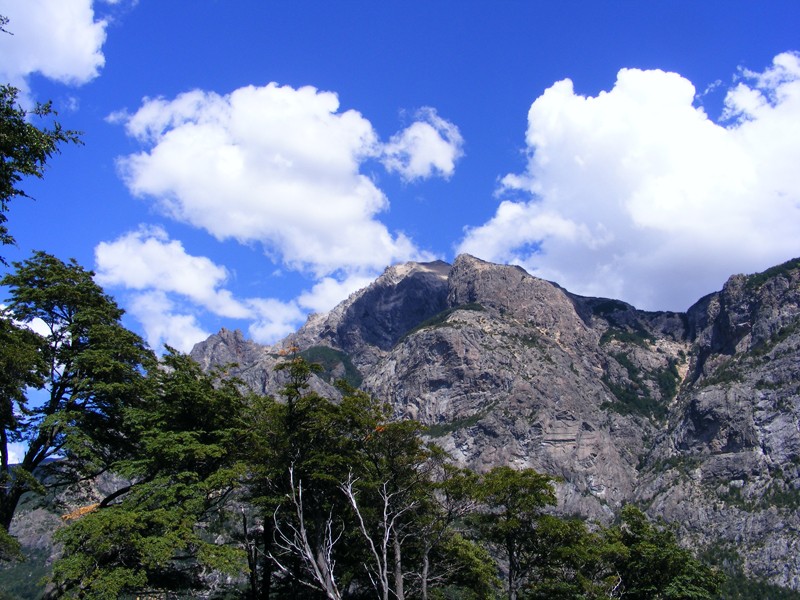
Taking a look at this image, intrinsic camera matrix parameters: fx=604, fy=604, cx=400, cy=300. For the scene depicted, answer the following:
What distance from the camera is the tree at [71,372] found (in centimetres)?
2198

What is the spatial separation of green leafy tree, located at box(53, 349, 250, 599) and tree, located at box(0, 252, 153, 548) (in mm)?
995

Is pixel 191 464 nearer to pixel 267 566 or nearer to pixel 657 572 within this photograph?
pixel 267 566

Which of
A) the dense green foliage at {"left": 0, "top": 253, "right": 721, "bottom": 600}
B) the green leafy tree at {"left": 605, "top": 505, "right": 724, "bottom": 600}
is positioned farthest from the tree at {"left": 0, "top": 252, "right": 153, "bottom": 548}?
the green leafy tree at {"left": 605, "top": 505, "right": 724, "bottom": 600}

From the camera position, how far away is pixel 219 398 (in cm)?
2605

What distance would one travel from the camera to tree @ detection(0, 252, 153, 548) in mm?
21984

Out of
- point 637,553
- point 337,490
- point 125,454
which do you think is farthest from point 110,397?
point 637,553

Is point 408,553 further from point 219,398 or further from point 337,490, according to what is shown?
point 219,398

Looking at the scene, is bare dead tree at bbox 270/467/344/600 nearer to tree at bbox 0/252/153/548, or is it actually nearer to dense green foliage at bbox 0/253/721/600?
dense green foliage at bbox 0/253/721/600

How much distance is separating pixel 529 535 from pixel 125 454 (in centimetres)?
2216

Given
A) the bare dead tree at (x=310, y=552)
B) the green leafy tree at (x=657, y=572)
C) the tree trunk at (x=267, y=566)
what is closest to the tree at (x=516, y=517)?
the green leafy tree at (x=657, y=572)

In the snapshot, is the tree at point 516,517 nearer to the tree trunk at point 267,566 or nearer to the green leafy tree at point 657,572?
the green leafy tree at point 657,572

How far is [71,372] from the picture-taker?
23891mm

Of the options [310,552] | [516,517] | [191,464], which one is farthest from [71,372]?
[516,517]

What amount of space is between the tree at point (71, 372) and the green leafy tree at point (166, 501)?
995 millimetres
